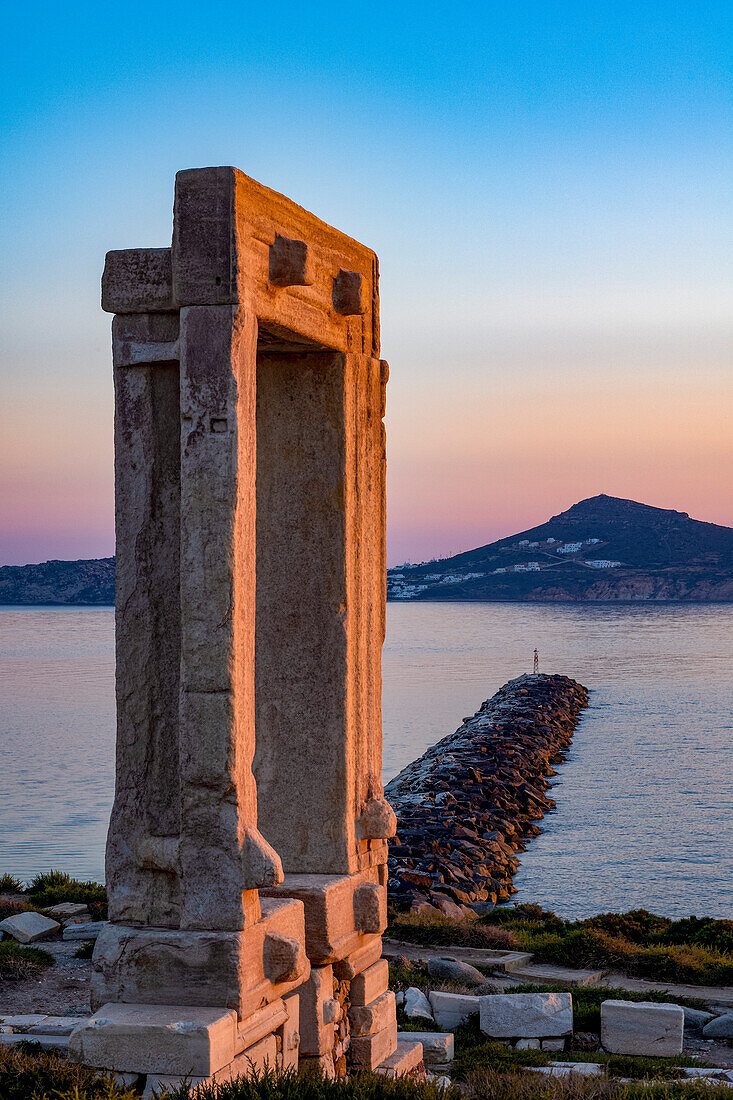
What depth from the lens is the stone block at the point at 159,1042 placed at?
5328mm

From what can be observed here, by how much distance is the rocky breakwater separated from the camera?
16.5m

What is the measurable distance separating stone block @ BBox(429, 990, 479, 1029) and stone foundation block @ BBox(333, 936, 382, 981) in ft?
5.95

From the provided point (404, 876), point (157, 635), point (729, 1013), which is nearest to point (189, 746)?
point (157, 635)

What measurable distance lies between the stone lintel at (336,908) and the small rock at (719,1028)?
348 centimetres

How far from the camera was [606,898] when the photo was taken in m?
16.4

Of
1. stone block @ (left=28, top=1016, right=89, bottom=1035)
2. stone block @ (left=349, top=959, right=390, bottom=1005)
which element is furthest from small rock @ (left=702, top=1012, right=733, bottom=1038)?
stone block @ (left=28, top=1016, right=89, bottom=1035)

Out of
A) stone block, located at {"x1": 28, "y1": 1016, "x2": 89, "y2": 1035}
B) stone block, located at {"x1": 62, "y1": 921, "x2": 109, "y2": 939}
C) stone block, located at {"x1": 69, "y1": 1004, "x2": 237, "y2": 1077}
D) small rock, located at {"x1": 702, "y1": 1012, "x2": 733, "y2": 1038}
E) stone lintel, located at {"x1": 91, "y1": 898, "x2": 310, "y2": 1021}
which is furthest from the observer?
stone block, located at {"x1": 62, "y1": 921, "x2": 109, "y2": 939}

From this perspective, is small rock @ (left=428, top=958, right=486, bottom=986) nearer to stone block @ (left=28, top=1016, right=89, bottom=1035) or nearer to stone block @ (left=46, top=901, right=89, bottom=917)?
stone block @ (left=28, top=1016, right=89, bottom=1035)

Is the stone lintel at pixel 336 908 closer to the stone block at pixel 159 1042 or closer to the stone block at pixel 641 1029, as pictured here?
the stone block at pixel 159 1042

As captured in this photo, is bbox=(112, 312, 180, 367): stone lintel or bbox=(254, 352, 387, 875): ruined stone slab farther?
bbox=(254, 352, 387, 875): ruined stone slab

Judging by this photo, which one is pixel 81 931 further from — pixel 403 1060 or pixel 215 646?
pixel 215 646

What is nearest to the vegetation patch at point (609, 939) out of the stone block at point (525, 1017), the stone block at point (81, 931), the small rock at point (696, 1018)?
the small rock at point (696, 1018)

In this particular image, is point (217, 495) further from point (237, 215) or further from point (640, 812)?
point (640, 812)

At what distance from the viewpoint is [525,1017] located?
8.87 meters
